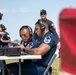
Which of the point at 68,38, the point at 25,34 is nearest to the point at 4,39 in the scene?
the point at 25,34

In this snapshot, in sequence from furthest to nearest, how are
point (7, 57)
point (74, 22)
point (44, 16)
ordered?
point (44, 16), point (7, 57), point (74, 22)

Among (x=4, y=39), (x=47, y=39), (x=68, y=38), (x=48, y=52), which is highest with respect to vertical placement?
(x=68, y=38)

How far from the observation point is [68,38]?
59.0 inches

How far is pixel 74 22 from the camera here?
147 centimetres

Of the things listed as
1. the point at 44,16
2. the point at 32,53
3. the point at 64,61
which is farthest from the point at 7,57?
the point at 44,16

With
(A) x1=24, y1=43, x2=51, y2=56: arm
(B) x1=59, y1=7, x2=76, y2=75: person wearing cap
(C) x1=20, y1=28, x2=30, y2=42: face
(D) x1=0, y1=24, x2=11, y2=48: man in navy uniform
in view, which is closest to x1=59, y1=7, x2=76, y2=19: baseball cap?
(B) x1=59, y1=7, x2=76, y2=75: person wearing cap

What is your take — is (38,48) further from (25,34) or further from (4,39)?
(4,39)

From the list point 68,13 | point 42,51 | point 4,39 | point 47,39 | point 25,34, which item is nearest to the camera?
point 68,13

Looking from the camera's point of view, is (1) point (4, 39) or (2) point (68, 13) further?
(1) point (4, 39)

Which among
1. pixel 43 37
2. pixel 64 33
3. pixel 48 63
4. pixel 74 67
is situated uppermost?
pixel 64 33

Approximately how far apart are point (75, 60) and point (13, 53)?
113 inches

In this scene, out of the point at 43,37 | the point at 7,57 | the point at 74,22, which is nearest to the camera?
the point at 74,22

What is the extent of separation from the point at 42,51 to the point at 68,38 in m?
2.90

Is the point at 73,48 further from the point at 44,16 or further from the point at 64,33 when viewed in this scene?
the point at 44,16
